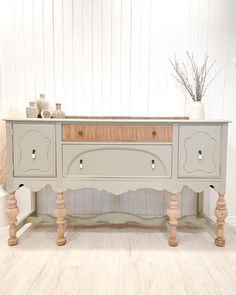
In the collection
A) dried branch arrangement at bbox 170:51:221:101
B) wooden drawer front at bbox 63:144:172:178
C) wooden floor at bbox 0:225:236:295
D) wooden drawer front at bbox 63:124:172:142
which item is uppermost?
dried branch arrangement at bbox 170:51:221:101

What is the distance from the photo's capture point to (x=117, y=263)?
5.83ft

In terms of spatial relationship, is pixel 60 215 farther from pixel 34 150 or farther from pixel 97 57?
pixel 97 57

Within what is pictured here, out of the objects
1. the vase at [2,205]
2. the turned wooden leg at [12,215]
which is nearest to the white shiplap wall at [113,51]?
the vase at [2,205]

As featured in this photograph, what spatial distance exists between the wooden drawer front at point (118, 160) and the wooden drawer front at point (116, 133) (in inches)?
2.3

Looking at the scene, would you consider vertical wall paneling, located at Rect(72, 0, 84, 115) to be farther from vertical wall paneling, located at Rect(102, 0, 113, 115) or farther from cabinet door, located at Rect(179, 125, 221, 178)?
cabinet door, located at Rect(179, 125, 221, 178)

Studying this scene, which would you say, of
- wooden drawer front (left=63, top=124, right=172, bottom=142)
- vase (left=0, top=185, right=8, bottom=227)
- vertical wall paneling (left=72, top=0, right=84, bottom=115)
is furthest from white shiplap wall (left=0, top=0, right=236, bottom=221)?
vase (left=0, top=185, right=8, bottom=227)

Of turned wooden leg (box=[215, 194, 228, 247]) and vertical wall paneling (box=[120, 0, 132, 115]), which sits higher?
vertical wall paneling (box=[120, 0, 132, 115])

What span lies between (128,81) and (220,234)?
1.49 m

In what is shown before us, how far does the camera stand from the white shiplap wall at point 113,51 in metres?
2.45

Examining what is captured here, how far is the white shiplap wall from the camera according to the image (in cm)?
245

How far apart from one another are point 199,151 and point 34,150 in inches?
46.7

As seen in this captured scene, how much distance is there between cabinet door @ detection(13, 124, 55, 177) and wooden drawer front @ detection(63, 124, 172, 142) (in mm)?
135

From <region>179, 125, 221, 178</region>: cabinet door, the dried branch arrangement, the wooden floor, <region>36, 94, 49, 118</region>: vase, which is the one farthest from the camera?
the dried branch arrangement

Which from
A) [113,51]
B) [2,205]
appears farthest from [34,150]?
[113,51]
